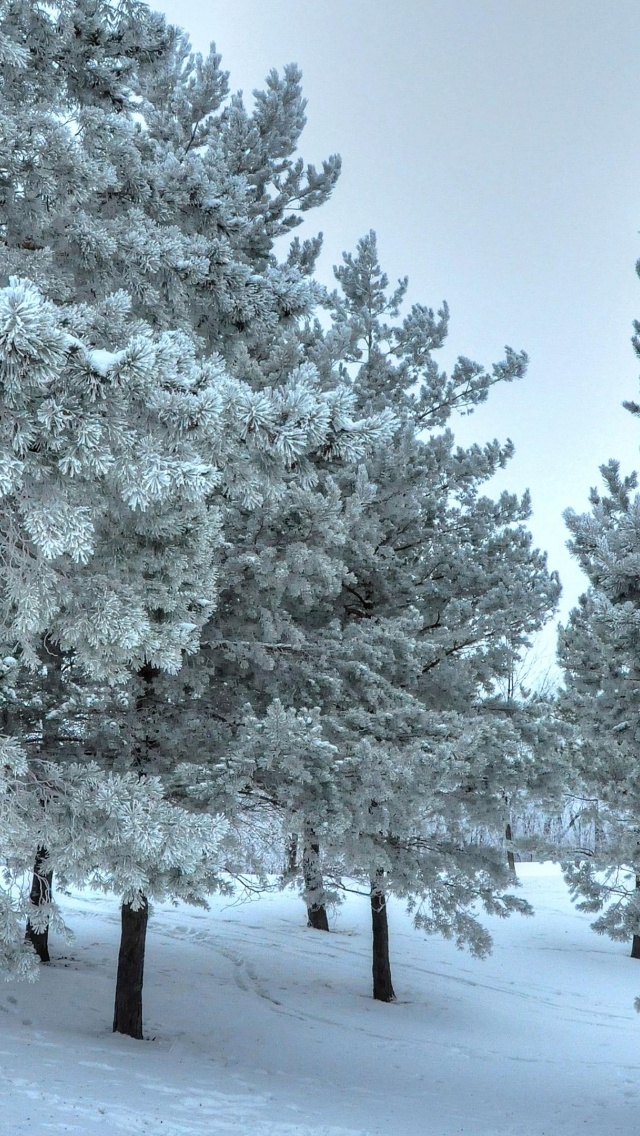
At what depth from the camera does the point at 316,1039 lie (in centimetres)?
1091

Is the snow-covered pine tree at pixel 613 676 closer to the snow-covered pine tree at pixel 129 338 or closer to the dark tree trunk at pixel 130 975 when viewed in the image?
the snow-covered pine tree at pixel 129 338

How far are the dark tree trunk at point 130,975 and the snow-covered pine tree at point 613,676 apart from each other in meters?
5.21

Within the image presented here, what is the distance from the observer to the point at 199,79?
9047 millimetres

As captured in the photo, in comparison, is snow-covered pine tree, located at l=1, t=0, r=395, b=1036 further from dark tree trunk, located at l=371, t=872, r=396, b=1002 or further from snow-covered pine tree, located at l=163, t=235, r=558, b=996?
dark tree trunk, located at l=371, t=872, r=396, b=1002

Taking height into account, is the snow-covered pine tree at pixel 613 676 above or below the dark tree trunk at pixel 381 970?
above

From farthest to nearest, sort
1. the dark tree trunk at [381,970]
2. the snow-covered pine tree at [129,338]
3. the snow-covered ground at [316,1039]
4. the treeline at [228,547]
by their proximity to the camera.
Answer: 1. the dark tree trunk at [381,970]
2. the snow-covered ground at [316,1039]
3. the treeline at [228,547]
4. the snow-covered pine tree at [129,338]

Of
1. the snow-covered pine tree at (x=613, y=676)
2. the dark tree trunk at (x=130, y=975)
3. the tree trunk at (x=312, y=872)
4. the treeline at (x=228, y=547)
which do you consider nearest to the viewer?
the treeline at (x=228, y=547)

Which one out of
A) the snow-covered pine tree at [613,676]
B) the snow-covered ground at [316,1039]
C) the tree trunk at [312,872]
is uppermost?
the snow-covered pine tree at [613,676]

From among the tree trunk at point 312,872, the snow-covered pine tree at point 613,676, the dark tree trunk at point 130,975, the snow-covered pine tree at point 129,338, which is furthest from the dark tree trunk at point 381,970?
the snow-covered pine tree at point 129,338

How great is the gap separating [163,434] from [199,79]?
719 centimetres

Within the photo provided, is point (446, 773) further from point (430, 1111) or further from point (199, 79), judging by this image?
point (199, 79)

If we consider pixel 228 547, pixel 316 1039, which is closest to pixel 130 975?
pixel 316 1039

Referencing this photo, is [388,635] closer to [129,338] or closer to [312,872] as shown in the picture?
[312,872]

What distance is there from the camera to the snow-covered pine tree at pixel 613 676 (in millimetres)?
6586
